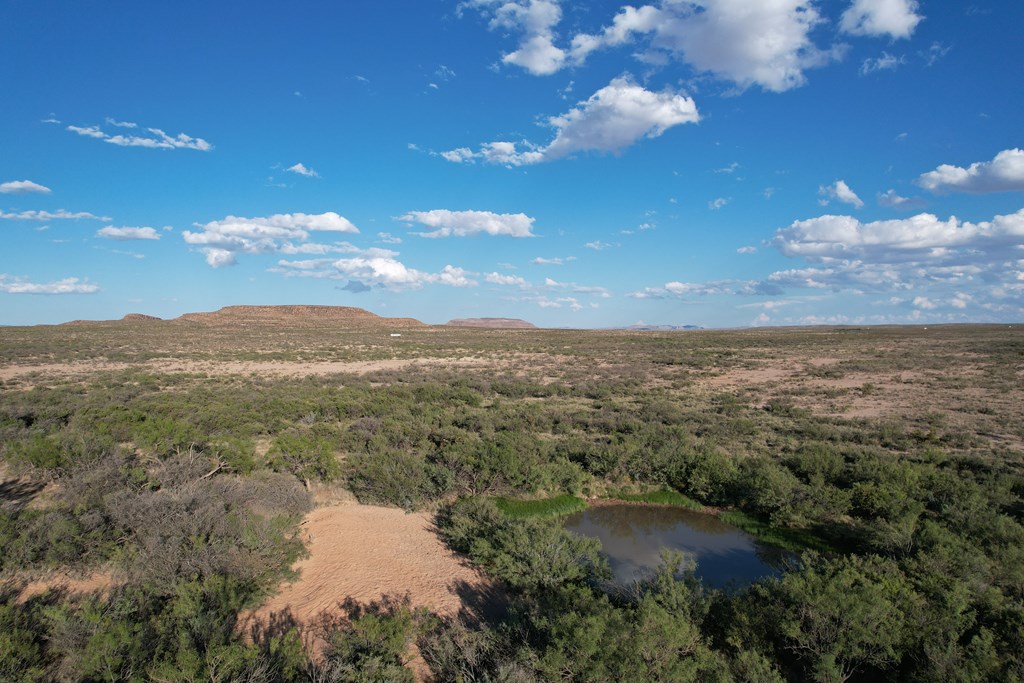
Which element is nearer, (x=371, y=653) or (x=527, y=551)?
(x=371, y=653)

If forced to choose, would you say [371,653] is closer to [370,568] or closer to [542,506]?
[370,568]

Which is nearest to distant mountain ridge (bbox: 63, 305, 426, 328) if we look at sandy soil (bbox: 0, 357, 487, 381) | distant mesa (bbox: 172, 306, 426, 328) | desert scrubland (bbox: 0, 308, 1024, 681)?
distant mesa (bbox: 172, 306, 426, 328)

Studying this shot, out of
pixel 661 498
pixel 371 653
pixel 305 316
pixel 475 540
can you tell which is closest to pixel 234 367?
pixel 475 540

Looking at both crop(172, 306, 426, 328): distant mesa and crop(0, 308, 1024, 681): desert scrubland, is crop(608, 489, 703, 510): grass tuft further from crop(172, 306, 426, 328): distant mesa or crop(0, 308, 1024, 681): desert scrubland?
crop(172, 306, 426, 328): distant mesa

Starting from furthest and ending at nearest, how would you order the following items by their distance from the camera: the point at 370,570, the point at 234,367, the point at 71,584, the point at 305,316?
the point at 305,316
the point at 234,367
the point at 370,570
the point at 71,584

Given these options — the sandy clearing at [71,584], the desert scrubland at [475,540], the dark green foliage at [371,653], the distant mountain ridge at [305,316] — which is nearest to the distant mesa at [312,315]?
the distant mountain ridge at [305,316]

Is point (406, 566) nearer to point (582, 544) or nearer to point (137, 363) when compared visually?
point (582, 544)

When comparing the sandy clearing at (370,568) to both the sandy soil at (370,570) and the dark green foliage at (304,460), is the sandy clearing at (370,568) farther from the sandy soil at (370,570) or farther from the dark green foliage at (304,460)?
the dark green foliage at (304,460)

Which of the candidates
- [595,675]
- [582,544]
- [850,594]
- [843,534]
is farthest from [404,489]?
[843,534]
